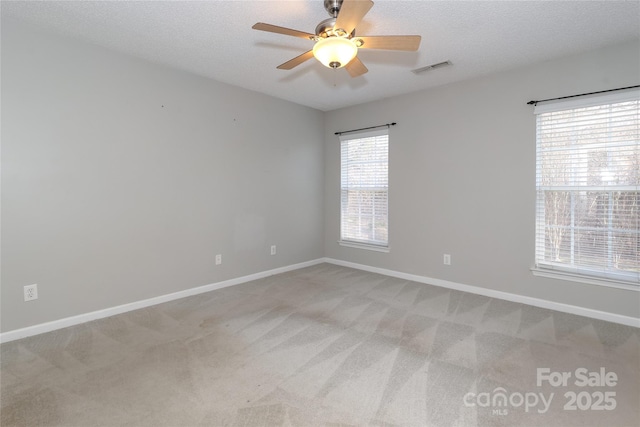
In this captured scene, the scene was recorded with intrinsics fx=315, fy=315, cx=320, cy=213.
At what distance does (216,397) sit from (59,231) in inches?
83.8

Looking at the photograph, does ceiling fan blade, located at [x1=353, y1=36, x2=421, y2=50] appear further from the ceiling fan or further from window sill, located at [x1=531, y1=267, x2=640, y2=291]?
window sill, located at [x1=531, y1=267, x2=640, y2=291]

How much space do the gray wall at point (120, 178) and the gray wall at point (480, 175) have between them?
1.83m

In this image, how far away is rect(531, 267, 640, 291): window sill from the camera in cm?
284

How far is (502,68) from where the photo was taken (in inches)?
134

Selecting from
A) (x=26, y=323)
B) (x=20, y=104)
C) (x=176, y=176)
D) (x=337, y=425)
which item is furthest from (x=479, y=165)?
(x=26, y=323)

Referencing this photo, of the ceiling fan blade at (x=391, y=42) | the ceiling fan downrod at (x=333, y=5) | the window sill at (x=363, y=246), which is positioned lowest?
the window sill at (x=363, y=246)

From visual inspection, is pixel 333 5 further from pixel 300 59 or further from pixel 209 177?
pixel 209 177

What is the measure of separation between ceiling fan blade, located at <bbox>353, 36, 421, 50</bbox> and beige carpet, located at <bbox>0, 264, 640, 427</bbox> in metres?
2.15

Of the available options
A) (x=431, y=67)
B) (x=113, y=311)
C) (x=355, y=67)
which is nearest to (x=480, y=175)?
(x=431, y=67)

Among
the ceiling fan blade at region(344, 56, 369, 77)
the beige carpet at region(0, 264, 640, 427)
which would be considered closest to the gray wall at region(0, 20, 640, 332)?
the beige carpet at region(0, 264, 640, 427)

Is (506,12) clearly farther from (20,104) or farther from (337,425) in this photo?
(20,104)

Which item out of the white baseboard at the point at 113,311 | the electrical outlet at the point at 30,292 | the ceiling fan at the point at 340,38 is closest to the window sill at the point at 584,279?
the ceiling fan at the point at 340,38

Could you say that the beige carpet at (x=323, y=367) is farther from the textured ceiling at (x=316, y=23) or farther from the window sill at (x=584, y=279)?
the textured ceiling at (x=316, y=23)

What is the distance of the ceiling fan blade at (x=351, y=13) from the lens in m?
1.64
